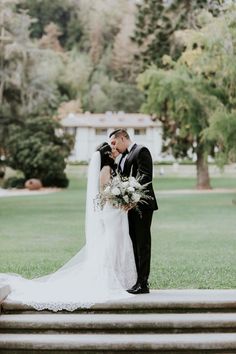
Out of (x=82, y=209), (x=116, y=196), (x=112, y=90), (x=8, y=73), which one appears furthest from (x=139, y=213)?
(x=112, y=90)

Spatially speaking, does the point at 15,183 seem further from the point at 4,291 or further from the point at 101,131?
the point at 101,131

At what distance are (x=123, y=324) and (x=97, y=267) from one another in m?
1.39

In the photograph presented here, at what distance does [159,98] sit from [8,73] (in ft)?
29.1

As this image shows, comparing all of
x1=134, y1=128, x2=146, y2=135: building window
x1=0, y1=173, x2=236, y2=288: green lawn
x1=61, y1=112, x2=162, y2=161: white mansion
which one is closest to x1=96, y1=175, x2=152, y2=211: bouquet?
x1=0, y1=173, x2=236, y2=288: green lawn

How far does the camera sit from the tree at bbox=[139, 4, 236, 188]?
90.8 feet

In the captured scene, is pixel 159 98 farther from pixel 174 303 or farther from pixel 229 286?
pixel 174 303

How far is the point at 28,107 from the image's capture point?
41.9 m

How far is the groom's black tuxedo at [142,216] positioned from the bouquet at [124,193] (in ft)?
0.34

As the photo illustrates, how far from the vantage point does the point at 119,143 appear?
8555 millimetres

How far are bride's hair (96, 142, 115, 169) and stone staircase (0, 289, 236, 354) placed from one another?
5.71 feet

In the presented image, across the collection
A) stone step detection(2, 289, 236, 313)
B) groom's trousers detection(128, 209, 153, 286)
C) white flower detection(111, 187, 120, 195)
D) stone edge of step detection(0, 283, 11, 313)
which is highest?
white flower detection(111, 187, 120, 195)

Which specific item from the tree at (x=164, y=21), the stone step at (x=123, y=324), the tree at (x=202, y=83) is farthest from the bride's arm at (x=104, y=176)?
the tree at (x=164, y=21)

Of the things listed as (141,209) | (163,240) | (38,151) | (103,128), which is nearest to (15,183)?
(38,151)

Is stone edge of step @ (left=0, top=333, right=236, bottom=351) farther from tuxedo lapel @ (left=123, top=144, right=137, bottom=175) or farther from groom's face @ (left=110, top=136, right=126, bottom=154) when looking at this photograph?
groom's face @ (left=110, top=136, right=126, bottom=154)
